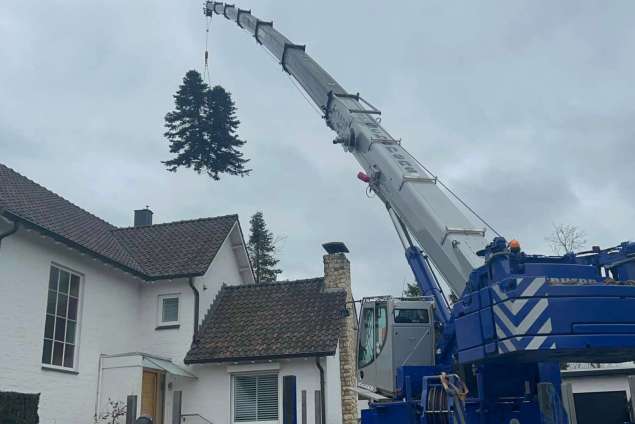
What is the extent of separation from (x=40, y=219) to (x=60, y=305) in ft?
7.01

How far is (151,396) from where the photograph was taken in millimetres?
17875

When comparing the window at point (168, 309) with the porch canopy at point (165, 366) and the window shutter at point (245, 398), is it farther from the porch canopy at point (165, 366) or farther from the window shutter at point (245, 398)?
the window shutter at point (245, 398)

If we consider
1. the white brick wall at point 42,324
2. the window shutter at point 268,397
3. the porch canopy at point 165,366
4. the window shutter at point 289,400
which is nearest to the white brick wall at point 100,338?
the white brick wall at point 42,324

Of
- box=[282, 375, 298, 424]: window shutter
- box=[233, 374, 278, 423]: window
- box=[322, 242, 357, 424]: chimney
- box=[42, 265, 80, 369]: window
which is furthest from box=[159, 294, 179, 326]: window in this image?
box=[282, 375, 298, 424]: window shutter

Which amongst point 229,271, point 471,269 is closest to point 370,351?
point 471,269

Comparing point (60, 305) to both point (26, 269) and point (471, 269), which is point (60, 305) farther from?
point (471, 269)

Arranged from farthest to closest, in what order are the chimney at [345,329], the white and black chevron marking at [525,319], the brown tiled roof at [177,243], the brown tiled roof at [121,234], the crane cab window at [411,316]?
the brown tiled roof at [177,243] → the chimney at [345,329] → the brown tiled roof at [121,234] → the crane cab window at [411,316] → the white and black chevron marking at [525,319]

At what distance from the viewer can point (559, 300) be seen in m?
7.08

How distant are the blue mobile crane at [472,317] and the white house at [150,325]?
4994 millimetres

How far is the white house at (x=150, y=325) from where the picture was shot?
48.9 feet

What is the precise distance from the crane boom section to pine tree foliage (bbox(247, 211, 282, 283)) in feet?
97.6

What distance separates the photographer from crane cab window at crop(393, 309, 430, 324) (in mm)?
10109

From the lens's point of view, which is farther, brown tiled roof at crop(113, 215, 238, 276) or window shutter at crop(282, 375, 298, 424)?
brown tiled roof at crop(113, 215, 238, 276)

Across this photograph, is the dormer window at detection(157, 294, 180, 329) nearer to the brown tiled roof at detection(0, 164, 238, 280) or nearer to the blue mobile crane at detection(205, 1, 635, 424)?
the brown tiled roof at detection(0, 164, 238, 280)
